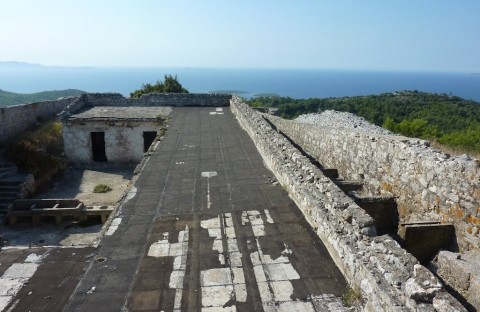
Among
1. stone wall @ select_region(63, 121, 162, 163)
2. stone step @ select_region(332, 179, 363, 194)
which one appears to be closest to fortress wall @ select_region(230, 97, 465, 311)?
stone step @ select_region(332, 179, 363, 194)

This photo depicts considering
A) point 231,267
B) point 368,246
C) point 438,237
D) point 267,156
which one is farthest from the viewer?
point 267,156

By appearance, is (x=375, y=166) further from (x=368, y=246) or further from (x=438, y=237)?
(x=368, y=246)

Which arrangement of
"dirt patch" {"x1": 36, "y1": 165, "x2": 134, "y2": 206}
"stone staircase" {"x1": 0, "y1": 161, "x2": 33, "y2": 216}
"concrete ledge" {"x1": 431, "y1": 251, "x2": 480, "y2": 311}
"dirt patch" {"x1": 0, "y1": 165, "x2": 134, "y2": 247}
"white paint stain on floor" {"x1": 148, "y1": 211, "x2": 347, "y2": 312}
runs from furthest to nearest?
"dirt patch" {"x1": 36, "y1": 165, "x2": 134, "y2": 206}, "stone staircase" {"x1": 0, "y1": 161, "x2": 33, "y2": 216}, "dirt patch" {"x1": 0, "y1": 165, "x2": 134, "y2": 247}, "concrete ledge" {"x1": 431, "y1": 251, "x2": 480, "y2": 311}, "white paint stain on floor" {"x1": 148, "y1": 211, "x2": 347, "y2": 312}

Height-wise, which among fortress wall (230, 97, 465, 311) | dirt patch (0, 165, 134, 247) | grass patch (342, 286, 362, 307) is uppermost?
fortress wall (230, 97, 465, 311)

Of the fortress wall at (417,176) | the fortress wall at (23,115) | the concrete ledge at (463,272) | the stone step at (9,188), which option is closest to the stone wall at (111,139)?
the fortress wall at (23,115)

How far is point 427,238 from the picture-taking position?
6.95 meters

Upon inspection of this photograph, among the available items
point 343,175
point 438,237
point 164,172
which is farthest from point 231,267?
point 343,175

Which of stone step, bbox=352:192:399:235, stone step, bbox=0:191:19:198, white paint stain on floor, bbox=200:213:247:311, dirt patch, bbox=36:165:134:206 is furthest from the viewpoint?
dirt patch, bbox=36:165:134:206

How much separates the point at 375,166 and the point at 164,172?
5.98 m

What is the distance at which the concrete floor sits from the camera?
4.85 m

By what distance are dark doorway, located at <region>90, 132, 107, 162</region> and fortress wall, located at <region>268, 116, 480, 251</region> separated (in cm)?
1357

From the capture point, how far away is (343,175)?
12.2 metres

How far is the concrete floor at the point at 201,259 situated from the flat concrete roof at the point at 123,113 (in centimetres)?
1153

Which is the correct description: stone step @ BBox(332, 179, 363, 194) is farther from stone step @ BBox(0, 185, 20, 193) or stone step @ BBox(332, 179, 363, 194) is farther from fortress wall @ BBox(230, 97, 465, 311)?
stone step @ BBox(0, 185, 20, 193)
